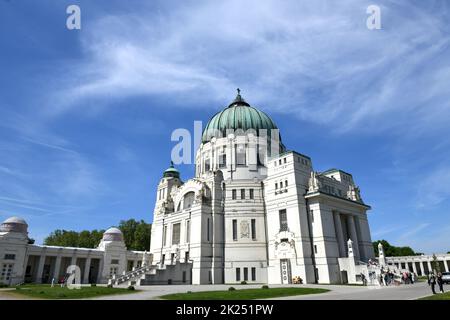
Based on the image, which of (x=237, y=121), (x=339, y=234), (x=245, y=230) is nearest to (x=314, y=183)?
(x=339, y=234)

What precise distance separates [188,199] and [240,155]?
536 inches

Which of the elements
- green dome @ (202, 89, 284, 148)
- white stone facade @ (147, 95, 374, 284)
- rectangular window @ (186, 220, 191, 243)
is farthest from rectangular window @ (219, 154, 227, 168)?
rectangular window @ (186, 220, 191, 243)

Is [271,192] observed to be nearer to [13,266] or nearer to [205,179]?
[205,179]

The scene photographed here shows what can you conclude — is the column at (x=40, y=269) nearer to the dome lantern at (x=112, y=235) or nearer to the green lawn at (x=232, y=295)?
the dome lantern at (x=112, y=235)

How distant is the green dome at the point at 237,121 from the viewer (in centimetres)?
6353

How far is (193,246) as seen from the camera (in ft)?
166

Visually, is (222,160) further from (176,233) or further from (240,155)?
(176,233)

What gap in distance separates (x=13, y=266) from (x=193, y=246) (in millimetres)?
27831

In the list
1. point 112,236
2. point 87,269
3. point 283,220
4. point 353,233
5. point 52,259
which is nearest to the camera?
point 283,220

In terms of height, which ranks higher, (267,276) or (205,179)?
(205,179)

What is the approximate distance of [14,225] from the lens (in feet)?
159

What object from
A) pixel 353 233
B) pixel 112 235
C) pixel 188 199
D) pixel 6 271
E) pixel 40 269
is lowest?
pixel 6 271


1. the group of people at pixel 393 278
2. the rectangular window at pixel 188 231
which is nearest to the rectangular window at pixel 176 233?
the rectangular window at pixel 188 231
